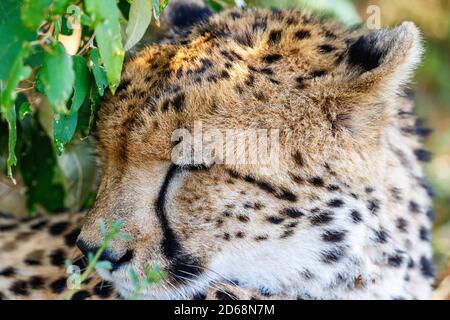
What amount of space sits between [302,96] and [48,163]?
3.93 ft

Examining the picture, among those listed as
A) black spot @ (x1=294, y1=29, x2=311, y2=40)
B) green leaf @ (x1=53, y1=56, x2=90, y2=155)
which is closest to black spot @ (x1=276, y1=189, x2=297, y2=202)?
black spot @ (x1=294, y1=29, x2=311, y2=40)

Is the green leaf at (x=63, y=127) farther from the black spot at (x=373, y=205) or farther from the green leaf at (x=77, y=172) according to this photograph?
the green leaf at (x=77, y=172)

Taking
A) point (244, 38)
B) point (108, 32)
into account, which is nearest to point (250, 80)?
point (244, 38)

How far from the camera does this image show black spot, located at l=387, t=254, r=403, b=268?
7.08ft

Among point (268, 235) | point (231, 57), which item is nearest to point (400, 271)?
point (268, 235)

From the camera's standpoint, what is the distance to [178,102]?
1.99 metres

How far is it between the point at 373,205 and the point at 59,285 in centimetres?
94

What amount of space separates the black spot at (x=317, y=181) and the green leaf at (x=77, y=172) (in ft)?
3.73

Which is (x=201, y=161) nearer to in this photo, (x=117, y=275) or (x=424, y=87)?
(x=117, y=275)

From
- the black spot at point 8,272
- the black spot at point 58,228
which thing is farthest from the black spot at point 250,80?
the black spot at point 8,272

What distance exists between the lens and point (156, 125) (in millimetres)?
1974

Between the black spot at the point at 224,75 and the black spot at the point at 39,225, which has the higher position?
the black spot at the point at 224,75

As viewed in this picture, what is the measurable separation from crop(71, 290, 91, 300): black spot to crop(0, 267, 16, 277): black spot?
0.23 meters

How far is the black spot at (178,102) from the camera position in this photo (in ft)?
6.51
